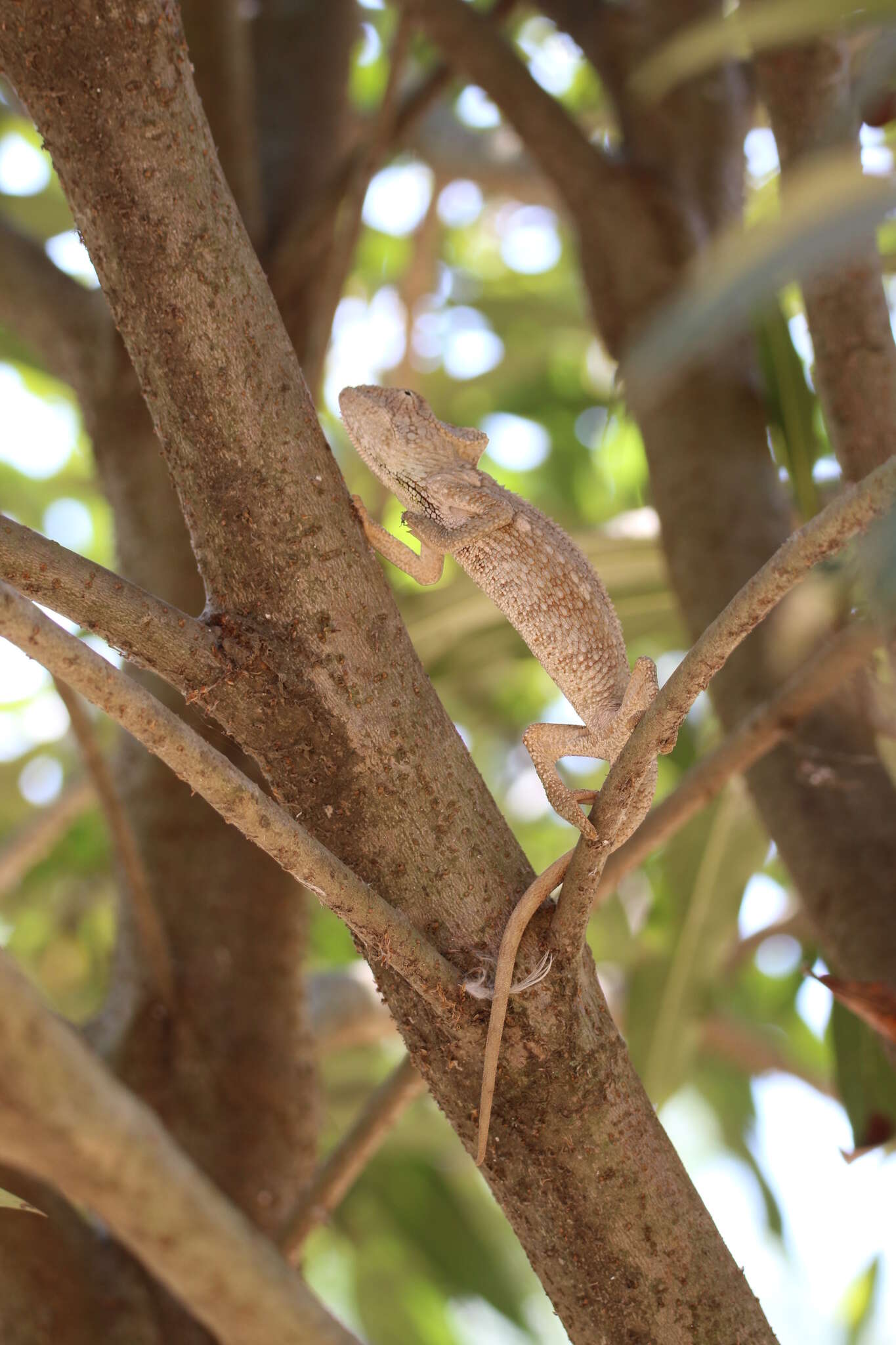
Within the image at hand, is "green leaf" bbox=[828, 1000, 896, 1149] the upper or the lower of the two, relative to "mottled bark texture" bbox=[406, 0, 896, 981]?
lower

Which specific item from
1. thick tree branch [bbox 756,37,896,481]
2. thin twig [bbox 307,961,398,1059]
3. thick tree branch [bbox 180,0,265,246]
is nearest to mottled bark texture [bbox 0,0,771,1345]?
thick tree branch [bbox 756,37,896,481]

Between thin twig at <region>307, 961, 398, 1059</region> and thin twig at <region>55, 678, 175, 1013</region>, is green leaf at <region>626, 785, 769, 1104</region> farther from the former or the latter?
thin twig at <region>55, 678, 175, 1013</region>

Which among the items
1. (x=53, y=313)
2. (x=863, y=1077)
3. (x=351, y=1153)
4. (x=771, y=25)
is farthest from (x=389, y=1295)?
(x=771, y=25)

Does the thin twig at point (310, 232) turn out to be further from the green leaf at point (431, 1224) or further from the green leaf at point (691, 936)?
the green leaf at point (431, 1224)

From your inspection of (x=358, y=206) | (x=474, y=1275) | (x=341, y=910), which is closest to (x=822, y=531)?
(x=341, y=910)

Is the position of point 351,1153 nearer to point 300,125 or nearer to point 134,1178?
point 134,1178

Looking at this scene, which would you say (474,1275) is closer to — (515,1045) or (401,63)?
(515,1045)
